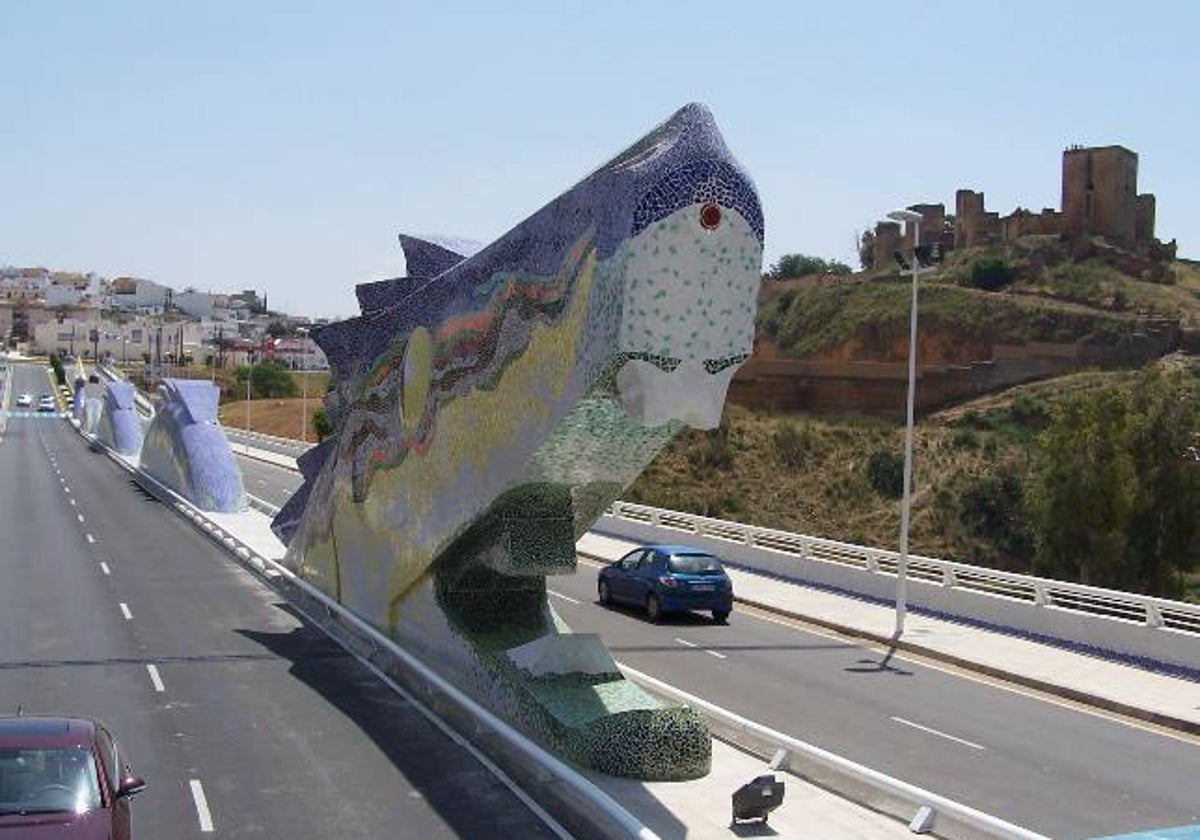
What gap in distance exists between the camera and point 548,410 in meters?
12.4

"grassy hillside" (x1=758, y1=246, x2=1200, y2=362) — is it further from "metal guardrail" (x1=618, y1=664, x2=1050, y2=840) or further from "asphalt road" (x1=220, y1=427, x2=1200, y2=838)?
"metal guardrail" (x1=618, y1=664, x2=1050, y2=840)

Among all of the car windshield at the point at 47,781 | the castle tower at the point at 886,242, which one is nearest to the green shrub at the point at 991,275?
the castle tower at the point at 886,242

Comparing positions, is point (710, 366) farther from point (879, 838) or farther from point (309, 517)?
point (309, 517)

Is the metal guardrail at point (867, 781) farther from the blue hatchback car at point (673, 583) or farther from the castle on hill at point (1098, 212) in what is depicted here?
the castle on hill at point (1098, 212)

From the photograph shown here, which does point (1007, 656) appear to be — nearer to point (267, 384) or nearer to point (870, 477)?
point (870, 477)

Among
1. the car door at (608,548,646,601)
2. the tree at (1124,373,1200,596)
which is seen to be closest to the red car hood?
the car door at (608,548,646,601)

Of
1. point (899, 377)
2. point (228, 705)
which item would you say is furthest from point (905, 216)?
point (899, 377)

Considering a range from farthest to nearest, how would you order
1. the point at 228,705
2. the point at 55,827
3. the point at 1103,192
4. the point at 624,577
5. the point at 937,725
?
the point at 1103,192, the point at 624,577, the point at 937,725, the point at 228,705, the point at 55,827

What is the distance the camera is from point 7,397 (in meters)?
125

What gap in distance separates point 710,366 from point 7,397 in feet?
410

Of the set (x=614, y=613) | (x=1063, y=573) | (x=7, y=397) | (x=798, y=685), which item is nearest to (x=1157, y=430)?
(x=1063, y=573)

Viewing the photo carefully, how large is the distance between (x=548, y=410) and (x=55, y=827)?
5.38 m

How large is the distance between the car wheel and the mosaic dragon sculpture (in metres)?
6.20

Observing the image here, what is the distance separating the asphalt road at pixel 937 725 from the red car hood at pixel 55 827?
7.30 m
